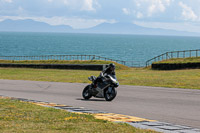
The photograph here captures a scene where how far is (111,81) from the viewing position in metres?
14.0

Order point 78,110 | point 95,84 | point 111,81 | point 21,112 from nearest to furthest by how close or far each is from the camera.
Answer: point 21,112 → point 78,110 → point 111,81 → point 95,84

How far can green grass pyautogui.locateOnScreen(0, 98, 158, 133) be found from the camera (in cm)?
777

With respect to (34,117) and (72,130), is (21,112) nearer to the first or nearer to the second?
(34,117)

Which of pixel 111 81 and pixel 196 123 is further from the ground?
pixel 111 81

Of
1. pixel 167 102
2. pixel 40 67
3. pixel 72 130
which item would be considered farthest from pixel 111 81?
pixel 40 67

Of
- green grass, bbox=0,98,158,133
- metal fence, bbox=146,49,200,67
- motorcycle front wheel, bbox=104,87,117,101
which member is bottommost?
green grass, bbox=0,98,158,133

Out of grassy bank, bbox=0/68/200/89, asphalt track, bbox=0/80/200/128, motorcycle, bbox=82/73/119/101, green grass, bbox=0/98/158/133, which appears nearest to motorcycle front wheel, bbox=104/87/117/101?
motorcycle, bbox=82/73/119/101

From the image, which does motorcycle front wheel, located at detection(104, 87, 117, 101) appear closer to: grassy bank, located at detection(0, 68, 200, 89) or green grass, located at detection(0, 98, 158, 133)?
green grass, located at detection(0, 98, 158, 133)

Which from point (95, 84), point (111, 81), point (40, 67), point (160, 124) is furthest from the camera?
point (40, 67)

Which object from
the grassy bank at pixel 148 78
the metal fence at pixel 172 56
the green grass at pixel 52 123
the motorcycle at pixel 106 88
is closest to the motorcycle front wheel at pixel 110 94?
the motorcycle at pixel 106 88

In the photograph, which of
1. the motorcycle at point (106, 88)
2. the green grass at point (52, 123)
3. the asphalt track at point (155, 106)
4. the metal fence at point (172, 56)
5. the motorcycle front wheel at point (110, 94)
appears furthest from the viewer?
the metal fence at point (172, 56)

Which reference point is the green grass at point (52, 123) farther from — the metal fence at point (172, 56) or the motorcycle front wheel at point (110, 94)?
the metal fence at point (172, 56)

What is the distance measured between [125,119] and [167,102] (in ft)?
15.5

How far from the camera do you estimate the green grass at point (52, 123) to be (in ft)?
25.5
